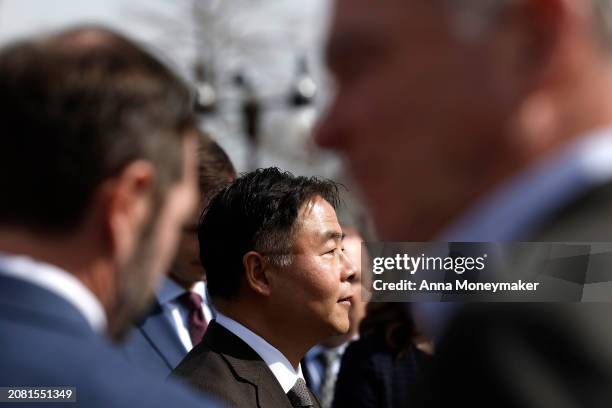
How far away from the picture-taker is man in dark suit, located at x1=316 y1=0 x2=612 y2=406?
1.18 m

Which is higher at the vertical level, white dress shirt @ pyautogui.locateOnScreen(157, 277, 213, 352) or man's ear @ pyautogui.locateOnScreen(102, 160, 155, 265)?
white dress shirt @ pyautogui.locateOnScreen(157, 277, 213, 352)

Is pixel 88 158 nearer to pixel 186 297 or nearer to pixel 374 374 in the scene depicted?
pixel 186 297

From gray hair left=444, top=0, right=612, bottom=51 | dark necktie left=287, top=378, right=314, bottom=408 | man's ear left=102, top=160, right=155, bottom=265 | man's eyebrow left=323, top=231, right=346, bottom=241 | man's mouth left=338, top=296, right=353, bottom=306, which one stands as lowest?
dark necktie left=287, top=378, right=314, bottom=408

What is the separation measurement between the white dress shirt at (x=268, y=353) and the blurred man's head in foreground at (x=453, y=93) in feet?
8.30

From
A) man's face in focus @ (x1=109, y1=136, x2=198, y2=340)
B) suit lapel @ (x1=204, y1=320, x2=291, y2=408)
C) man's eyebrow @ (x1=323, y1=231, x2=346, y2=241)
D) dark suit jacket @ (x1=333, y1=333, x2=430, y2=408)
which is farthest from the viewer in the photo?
dark suit jacket @ (x1=333, y1=333, x2=430, y2=408)

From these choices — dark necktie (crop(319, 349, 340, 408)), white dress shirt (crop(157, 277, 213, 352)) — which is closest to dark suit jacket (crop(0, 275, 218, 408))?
white dress shirt (crop(157, 277, 213, 352))

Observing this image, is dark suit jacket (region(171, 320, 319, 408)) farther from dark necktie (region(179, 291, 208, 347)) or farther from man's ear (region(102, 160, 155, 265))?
man's ear (region(102, 160, 155, 265))

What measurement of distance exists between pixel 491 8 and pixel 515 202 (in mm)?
266

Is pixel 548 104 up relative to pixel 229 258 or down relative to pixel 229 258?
down

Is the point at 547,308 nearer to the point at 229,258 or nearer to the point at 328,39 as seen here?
the point at 328,39

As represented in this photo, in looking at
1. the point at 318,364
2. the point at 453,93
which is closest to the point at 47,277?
the point at 453,93

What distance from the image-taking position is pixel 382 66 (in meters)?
1.54

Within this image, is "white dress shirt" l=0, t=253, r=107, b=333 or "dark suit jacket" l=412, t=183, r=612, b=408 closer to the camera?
"dark suit jacket" l=412, t=183, r=612, b=408

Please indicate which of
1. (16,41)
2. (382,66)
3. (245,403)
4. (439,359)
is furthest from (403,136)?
(245,403)
